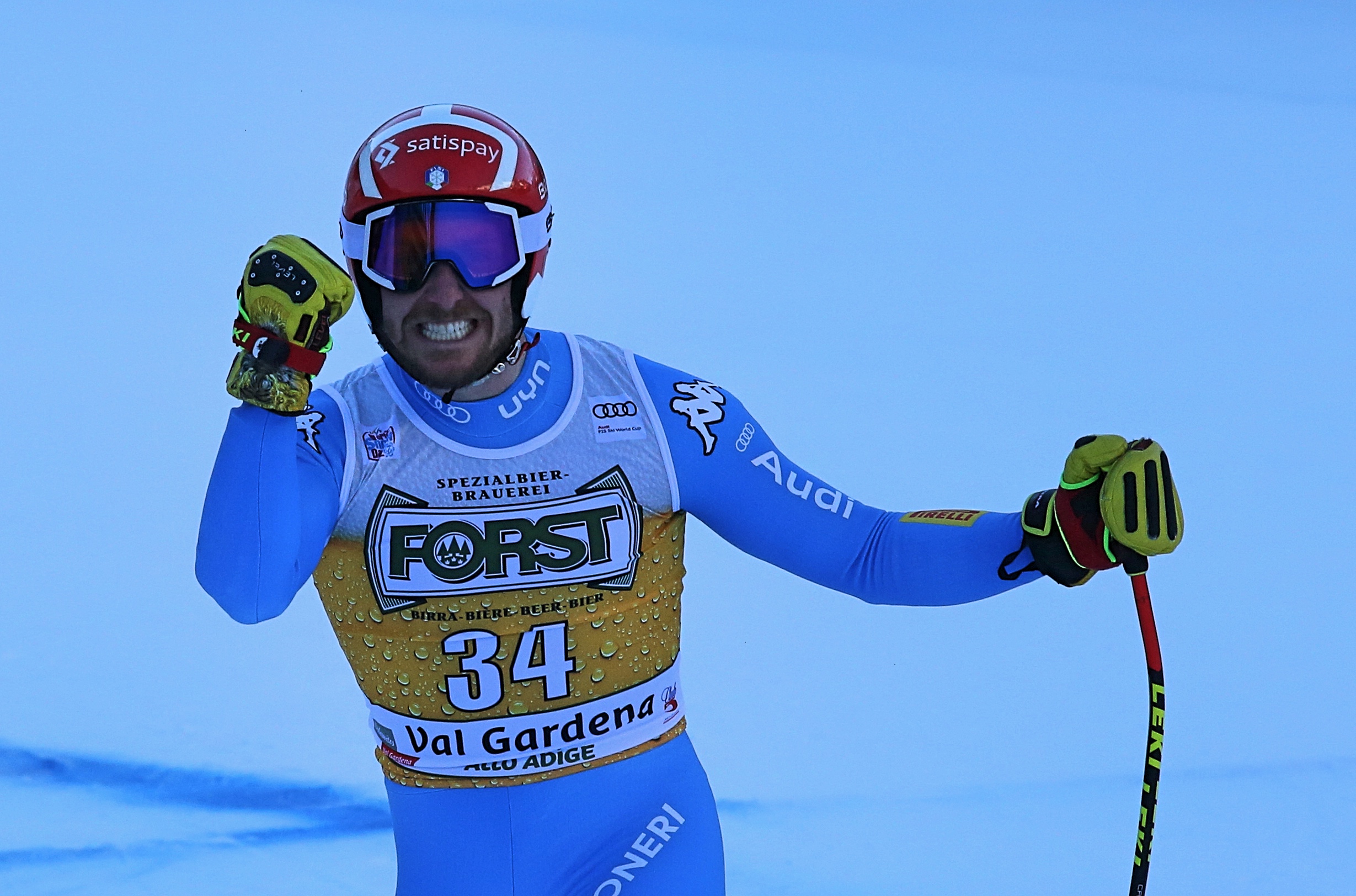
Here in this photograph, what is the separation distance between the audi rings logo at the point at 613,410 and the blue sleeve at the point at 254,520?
1.76 ft

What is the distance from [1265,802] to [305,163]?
4678mm

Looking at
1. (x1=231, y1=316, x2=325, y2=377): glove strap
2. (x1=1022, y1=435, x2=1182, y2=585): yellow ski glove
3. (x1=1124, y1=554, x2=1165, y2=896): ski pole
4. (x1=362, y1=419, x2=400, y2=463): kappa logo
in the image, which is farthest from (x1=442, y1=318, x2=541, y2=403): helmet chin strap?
(x1=1124, y1=554, x2=1165, y2=896): ski pole

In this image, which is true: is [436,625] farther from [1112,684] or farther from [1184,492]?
[1184,492]

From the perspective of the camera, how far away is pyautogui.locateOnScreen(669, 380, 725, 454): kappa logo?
297cm

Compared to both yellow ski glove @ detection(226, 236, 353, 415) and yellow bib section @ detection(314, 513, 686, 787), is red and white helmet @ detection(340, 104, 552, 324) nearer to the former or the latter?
yellow ski glove @ detection(226, 236, 353, 415)

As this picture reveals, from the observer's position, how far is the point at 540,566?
289 cm

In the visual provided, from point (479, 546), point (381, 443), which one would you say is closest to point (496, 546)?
point (479, 546)

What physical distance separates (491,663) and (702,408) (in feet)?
1.87

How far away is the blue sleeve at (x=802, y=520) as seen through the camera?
2879 mm

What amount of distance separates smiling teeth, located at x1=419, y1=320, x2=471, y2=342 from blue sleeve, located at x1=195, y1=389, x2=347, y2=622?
0.26 metres

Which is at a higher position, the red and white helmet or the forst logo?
the red and white helmet

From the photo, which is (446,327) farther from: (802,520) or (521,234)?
(802,520)

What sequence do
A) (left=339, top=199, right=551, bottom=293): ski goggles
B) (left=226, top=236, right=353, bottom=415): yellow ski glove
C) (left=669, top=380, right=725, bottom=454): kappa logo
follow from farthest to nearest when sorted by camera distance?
(left=669, top=380, right=725, bottom=454): kappa logo < (left=339, top=199, right=551, bottom=293): ski goggles < (left=226, top=236, right=353, bottom=415): yellow ski glove

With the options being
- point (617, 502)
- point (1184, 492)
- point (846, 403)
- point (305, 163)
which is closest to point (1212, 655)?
point (1184, 492)
